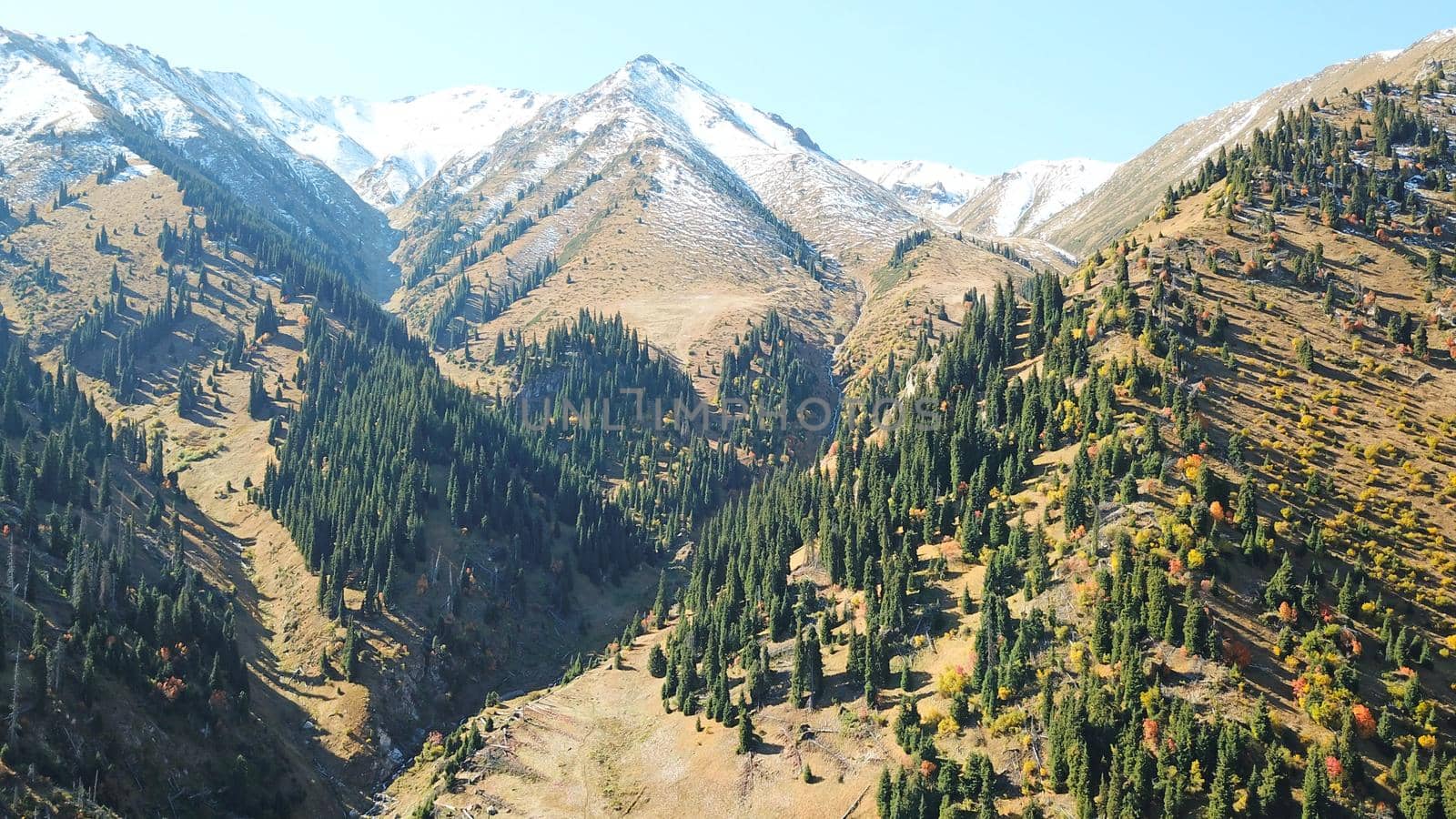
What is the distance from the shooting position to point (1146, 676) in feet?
334

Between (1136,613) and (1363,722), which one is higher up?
(1136,613)

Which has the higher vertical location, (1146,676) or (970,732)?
(1146,676)

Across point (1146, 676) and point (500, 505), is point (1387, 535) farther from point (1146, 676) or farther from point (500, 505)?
point (500, 505)

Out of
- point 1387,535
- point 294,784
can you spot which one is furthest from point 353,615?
point 1387,535

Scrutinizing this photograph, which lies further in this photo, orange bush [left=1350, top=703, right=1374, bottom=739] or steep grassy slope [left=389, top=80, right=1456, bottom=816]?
steep grassy slope [left=389, top=80, right=1456, bottom=816]

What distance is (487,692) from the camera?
15938 cm

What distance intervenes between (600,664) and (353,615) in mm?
42364

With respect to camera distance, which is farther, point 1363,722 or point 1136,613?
point 1136,613

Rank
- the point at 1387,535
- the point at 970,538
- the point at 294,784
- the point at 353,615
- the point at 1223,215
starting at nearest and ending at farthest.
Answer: the point at 1387,535 < the point at 294,784 < the point at 970,538 < the point at 353,615 < the point at 1223,215

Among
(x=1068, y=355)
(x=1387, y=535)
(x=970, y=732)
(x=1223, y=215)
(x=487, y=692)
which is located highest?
(x=1223, y=215)

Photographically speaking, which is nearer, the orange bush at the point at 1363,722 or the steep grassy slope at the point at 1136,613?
the orange bush at the point at 1363,722

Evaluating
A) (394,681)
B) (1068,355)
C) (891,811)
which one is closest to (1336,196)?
(1068,355)

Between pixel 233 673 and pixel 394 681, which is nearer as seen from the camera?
pixel 233 673

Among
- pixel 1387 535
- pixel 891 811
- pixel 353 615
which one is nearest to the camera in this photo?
pixel 891 811
